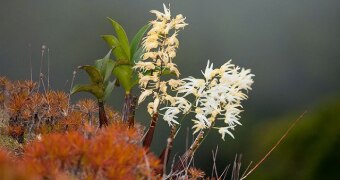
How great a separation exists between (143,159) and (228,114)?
60 cm

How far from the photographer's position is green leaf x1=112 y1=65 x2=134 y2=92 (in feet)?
5.71

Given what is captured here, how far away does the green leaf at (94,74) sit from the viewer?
1.63 metres

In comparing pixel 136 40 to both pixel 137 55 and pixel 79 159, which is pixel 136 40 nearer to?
pixel 137 55

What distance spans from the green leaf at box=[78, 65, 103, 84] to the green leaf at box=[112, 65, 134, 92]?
0.07 metres

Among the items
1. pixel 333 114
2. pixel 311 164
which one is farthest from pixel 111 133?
pixel 333 114

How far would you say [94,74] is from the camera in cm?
167

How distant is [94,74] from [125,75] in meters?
0.14

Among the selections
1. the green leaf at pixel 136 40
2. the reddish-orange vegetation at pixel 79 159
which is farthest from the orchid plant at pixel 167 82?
the reddish-orange vegetation at pixel 79 159

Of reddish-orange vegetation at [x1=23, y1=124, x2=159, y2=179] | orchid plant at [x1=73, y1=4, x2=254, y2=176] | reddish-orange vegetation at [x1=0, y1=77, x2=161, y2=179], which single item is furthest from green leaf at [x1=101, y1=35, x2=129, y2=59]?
reddish-orange vegetation at [x1=23, y1=124, x2=159, y2=179]

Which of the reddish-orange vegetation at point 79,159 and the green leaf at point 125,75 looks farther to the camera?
the green leaf at point 125,75

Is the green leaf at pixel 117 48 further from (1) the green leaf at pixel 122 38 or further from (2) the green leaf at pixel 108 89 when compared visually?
(2) the green leaf at pixel 108 89

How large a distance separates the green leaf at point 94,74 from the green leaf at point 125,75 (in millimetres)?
74

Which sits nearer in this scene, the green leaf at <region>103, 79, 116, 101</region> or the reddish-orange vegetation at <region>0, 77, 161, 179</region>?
the reddish-orange vegetation at <region>0, 77, 161, 179</region>

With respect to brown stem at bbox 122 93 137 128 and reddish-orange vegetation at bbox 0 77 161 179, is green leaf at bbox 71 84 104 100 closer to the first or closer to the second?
brown stem at bbox 122 93 137 128
